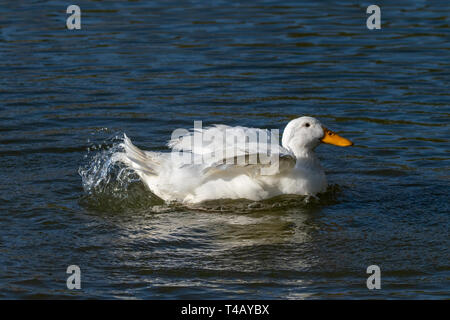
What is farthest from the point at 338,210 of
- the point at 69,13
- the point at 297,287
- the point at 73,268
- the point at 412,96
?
the point at 69,13

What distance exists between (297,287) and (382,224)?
1.56 meters

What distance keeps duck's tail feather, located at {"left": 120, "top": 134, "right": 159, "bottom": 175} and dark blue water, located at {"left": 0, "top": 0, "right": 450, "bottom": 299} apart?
0.35 metres

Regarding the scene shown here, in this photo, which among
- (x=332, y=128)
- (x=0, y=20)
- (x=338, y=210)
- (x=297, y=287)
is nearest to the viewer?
(x=297, y=287)

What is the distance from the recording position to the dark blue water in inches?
271

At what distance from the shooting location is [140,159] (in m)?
8.38

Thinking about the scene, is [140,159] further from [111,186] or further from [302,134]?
[302,134]

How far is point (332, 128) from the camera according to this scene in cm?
1045

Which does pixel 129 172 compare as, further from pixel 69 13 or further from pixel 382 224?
pixel 69 13

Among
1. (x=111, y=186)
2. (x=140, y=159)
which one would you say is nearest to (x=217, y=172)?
(x=140, y=159)

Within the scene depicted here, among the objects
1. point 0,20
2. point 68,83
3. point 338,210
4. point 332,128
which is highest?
point 0,20

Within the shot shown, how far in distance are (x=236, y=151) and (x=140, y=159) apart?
1.06 metres

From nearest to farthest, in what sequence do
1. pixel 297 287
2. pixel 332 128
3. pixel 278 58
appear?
pixel 297 287
pixel 332 128
pixel 278 58
